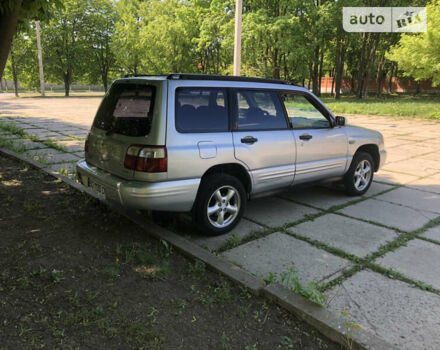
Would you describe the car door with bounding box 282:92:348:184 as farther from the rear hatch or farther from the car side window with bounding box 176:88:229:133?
the rear hatch

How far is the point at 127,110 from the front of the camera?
4078 mm

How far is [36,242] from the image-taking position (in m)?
3.88

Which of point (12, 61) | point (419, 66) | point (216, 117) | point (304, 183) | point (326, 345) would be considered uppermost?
point (12, 61)

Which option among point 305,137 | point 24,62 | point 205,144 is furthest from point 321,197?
point 24,62

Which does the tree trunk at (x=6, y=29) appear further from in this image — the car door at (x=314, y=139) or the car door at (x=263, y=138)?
the car door at (x=314, y=139)

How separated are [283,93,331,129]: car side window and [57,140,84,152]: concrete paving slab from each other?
19.5ft

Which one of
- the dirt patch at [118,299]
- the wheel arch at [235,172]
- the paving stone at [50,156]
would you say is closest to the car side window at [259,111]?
the wheel arch at [235,172]

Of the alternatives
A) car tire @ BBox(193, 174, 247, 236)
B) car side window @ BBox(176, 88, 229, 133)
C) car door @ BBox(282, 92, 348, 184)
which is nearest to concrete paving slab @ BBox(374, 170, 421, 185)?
car door @ BBox(282, 92, 348, 184)

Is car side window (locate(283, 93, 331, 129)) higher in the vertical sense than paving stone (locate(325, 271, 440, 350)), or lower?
higher

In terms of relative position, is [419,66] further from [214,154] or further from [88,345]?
[88,345]

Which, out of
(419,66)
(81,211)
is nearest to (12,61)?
(419,66)

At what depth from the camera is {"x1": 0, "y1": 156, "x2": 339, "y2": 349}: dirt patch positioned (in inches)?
98.9

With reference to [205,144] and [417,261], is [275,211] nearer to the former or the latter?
[205,144]

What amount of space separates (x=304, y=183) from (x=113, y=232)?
2592mm
